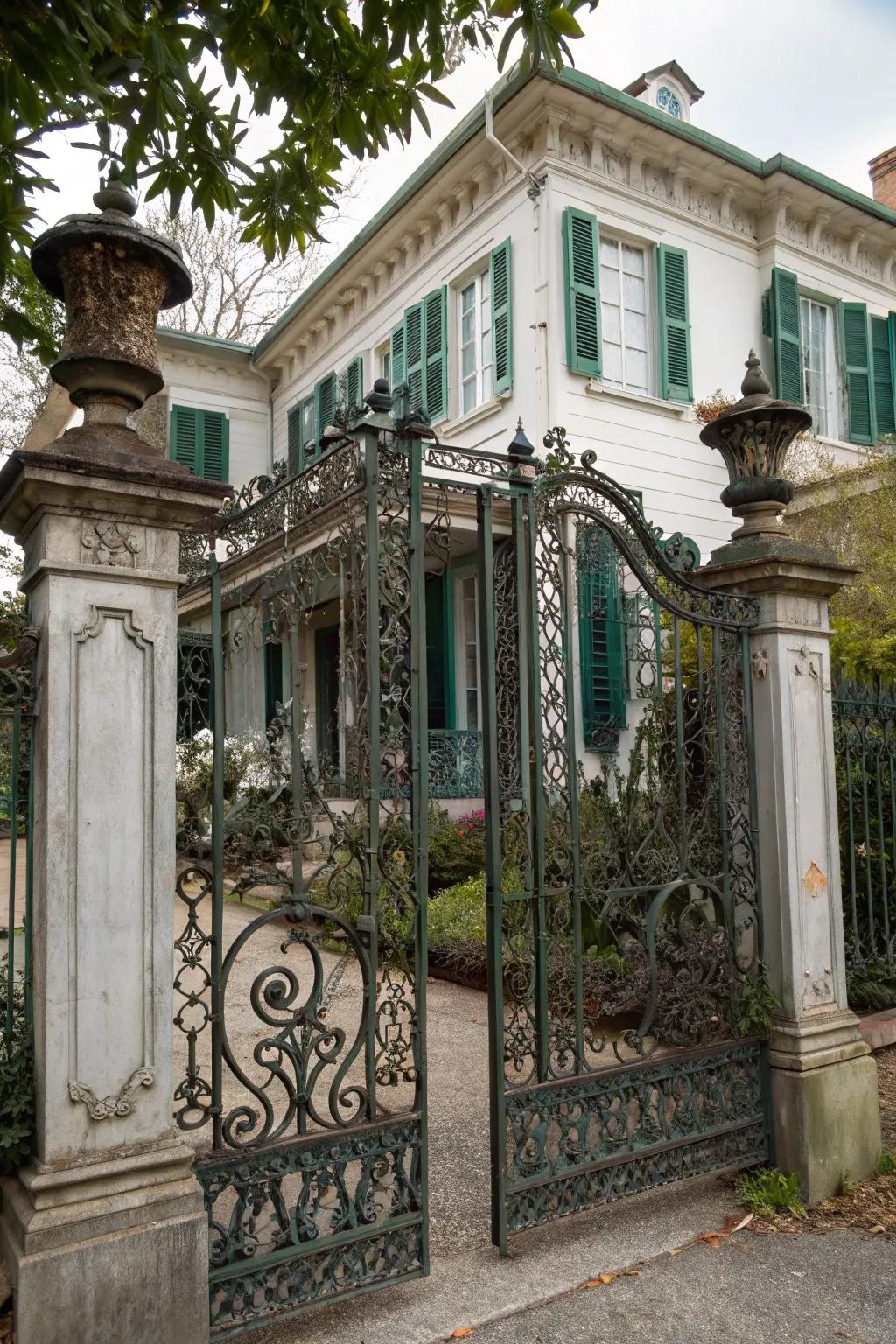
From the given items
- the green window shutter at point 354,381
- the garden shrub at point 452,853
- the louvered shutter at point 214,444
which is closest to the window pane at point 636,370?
the green window shutter at point 354,381

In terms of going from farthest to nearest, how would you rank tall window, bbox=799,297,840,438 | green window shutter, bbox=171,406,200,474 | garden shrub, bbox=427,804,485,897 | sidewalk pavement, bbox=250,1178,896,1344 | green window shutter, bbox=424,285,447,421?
green window shutter, bbox=171,406,200,474, tall window, bbox=799,297,840,438, green window shutter, bbox=424,285,447,421, garden shrub, bbox=427,804,485,897, sidewalk pavement, bbox=250,1178,896,1344

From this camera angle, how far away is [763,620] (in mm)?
4504

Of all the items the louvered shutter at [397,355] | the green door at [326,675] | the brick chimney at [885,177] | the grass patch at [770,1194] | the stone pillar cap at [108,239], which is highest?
the brick chimney at [885,177]

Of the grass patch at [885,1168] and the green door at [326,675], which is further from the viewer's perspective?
the green door at [326,675]

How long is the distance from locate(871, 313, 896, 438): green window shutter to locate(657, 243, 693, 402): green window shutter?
11.0ft

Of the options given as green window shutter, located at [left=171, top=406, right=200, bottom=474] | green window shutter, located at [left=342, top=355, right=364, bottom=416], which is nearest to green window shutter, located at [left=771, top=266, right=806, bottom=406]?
green window shutter, located at [left=342, top=355, right=364, bottom=416]

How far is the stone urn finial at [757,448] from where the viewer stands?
4531mm

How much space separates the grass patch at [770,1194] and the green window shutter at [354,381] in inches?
422

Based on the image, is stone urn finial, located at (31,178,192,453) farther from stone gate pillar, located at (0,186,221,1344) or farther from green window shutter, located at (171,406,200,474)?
green window shutter, located at (171,406,200,474)

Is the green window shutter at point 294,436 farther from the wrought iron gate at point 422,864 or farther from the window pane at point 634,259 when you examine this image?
the wrought iron gate at point 422,864

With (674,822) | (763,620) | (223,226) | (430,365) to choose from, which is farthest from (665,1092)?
(223,226)

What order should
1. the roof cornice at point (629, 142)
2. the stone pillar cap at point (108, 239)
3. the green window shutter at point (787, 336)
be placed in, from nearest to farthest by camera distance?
the stone pillar cap at point (108, 239)
the roof cornice at point (629, 142)
the green window shutter at point (787, 336)

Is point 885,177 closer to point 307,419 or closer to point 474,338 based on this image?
point 474,338

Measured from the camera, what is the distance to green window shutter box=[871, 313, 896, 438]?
1305 cm
